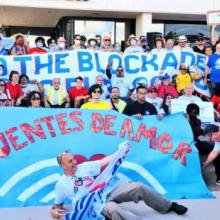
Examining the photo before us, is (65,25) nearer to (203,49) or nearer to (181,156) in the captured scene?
(203,49)

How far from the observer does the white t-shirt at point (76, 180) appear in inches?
229

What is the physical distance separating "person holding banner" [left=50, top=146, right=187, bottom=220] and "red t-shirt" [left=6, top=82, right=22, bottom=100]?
4.54m

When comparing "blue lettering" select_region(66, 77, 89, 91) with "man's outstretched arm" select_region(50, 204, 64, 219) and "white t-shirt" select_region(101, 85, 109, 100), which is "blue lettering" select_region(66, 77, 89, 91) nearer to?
"white t-shirt" select_region(101, 85, 109, 100)

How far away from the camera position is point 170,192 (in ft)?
24.5

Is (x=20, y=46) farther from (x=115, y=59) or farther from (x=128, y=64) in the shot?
(x=128, y=64)

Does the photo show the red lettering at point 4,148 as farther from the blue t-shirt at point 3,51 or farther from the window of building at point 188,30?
the window of building at point 188,30

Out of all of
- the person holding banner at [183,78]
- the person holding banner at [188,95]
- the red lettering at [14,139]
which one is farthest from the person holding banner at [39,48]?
the red lettering at [14,139]

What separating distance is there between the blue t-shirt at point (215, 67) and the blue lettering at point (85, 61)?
8.57ft

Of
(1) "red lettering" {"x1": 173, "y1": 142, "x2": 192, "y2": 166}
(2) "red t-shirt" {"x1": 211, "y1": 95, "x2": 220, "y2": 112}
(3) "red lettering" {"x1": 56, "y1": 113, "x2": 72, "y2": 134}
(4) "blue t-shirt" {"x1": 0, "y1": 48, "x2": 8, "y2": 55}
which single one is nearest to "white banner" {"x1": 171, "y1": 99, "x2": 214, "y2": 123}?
(2) "red t-shirt" {"x1": 211, "y1": 95, "x2": 220, "y2": 112}

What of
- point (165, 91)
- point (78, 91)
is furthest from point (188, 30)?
point (78, 91)

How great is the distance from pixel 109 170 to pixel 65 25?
20143mm

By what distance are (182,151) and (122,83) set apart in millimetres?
4220

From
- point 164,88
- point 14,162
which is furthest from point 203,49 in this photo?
point 14,162

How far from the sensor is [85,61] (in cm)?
1205
